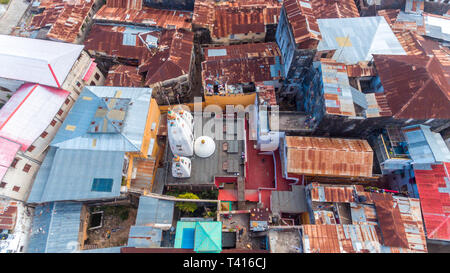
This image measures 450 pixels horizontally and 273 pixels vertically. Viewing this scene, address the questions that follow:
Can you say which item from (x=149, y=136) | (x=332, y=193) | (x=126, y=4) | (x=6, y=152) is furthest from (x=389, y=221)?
(x=126, y=4)

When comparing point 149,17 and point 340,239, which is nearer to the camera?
point 340,239

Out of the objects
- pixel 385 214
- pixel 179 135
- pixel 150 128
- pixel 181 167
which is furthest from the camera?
pixel 150 128

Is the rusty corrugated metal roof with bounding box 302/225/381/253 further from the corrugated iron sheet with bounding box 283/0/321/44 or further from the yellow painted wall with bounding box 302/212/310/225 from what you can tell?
the corrugated iron sheet with bounding box 283/0/321/44

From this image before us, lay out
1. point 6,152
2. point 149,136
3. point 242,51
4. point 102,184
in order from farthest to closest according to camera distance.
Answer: point 242,51
point 149,136
point 102,184
point 6,152

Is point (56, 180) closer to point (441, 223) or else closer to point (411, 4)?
point (441, 223)

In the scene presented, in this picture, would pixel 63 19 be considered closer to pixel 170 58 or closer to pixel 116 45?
pixel 116 45

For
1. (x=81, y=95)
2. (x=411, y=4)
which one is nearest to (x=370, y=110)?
(x=411, y=4)

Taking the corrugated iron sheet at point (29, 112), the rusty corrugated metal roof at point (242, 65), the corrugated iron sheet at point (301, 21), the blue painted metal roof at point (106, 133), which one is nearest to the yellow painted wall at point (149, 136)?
the blue painted metal roof at point (106, 133)
